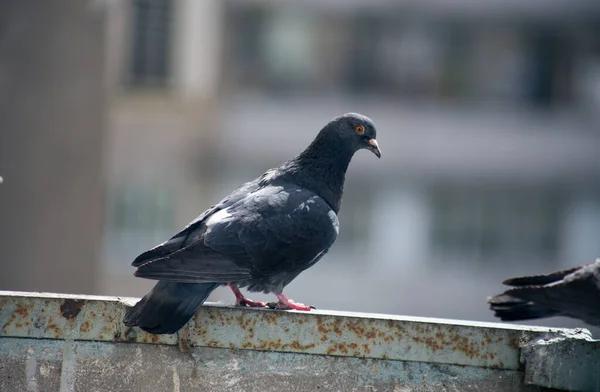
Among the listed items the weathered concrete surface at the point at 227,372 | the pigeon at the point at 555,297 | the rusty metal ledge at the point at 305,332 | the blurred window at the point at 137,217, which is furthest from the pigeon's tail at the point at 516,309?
the blurred window at the point at 137,217

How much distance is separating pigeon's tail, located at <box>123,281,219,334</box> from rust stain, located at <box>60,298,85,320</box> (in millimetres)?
214

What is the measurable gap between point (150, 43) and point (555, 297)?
17442mm

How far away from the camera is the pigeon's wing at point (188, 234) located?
4.96 metres

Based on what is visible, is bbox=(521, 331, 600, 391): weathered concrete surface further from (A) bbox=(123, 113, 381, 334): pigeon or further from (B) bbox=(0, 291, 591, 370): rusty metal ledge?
(A) bbox=(123, 113, 381, 334): pigeon

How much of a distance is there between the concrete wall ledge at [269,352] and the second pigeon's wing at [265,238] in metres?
0.47

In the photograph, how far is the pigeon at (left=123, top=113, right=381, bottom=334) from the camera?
469 cm

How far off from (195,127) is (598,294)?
17218 millimetres

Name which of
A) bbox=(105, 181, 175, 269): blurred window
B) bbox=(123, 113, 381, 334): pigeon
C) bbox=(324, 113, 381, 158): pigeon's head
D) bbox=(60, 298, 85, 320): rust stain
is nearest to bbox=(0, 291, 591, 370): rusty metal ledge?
bbox=(60, 298, 85, 320): rust stain

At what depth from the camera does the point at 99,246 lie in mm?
8656

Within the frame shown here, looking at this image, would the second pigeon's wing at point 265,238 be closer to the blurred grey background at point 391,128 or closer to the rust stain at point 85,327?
the rust stain at point 85,327

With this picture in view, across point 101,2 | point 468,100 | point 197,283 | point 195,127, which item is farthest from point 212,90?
point 197,283

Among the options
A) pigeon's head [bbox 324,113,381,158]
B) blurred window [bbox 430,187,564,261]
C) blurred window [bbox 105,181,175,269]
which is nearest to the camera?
pigeon's head [bbox 324,113,381,158]

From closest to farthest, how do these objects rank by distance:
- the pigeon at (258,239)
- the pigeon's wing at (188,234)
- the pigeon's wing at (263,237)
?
1. the pigeon at (258,239)
2. the pigeon's wing at (188,234)
3. the pigeon's wing at (263,237)

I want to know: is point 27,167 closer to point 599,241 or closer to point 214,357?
point 214,357
